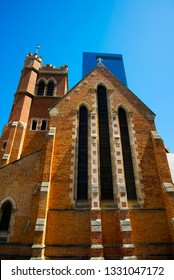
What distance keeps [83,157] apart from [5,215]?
18.8ft

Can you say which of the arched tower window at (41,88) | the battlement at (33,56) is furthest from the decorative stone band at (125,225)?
the battlement at (33,56)

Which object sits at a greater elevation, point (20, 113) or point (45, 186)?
point (20, 113)

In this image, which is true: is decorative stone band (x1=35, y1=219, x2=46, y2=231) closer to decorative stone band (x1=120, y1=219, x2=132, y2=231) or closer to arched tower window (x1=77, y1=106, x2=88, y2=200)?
arched tower window (x1=77, y1=106, x2=88, y2=200)

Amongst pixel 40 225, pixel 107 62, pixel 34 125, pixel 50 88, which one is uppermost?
pixel 107 62

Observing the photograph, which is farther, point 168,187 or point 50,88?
point 50,88

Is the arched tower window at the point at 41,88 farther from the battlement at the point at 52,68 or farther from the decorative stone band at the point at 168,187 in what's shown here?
the decorative stone band at the point at 168,187

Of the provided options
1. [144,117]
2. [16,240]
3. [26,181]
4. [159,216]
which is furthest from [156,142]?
[16,240]

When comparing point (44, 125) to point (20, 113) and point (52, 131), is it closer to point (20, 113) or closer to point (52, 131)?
point (20, 113)

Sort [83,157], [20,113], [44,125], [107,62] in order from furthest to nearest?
[107,62]
[44,125]
[20,113]
[83,157]

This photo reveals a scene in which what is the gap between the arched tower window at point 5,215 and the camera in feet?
33.4

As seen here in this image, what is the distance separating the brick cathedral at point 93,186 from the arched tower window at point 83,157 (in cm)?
6

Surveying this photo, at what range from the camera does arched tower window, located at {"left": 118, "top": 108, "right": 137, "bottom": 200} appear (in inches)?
417

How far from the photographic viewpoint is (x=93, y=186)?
10008 mm

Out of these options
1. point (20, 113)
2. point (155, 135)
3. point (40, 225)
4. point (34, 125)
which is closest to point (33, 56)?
point (20, 113)
